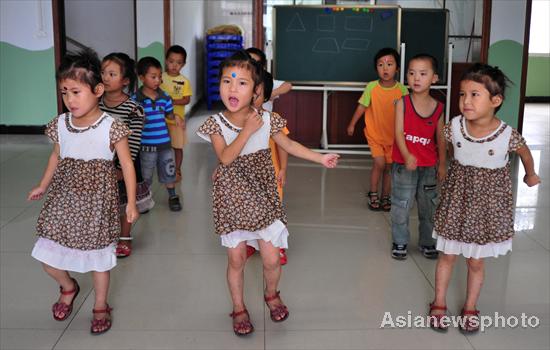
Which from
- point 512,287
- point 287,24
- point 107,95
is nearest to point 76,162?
point 107,95

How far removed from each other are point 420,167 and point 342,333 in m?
1.20

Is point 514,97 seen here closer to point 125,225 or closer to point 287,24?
point 287,24

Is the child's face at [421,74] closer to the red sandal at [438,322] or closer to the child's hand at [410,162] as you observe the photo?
the child's hand at [410,162]

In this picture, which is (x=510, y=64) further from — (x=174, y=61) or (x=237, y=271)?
(x=237, y=271)

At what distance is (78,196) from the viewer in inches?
101

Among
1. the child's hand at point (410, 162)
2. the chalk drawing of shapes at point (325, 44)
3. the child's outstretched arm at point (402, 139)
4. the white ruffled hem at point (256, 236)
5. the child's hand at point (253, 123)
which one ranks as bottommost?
the white ruffled hem at point (256, 236)

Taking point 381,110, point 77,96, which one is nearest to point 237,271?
point 77,96

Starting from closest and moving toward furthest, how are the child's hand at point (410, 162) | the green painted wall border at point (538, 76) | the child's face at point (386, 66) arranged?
the child's hand at point (410, 162) → the child's face at point (386, 66) → the green painted wall border at point (538, 76)

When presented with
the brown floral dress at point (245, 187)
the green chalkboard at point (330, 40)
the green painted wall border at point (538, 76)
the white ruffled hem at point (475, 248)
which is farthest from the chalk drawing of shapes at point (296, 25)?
the green painted wall border at point (538, 76)

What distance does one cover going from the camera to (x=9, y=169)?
575 cm

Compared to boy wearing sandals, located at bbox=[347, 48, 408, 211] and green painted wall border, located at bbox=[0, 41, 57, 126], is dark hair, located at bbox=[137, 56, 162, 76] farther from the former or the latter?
green painted wall border, located at bbox=[0, 41, 57, 126]

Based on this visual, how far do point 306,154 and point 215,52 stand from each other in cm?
827

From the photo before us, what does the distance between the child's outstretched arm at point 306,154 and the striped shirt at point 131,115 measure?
1122mm

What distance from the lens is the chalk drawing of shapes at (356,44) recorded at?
6.66 m
